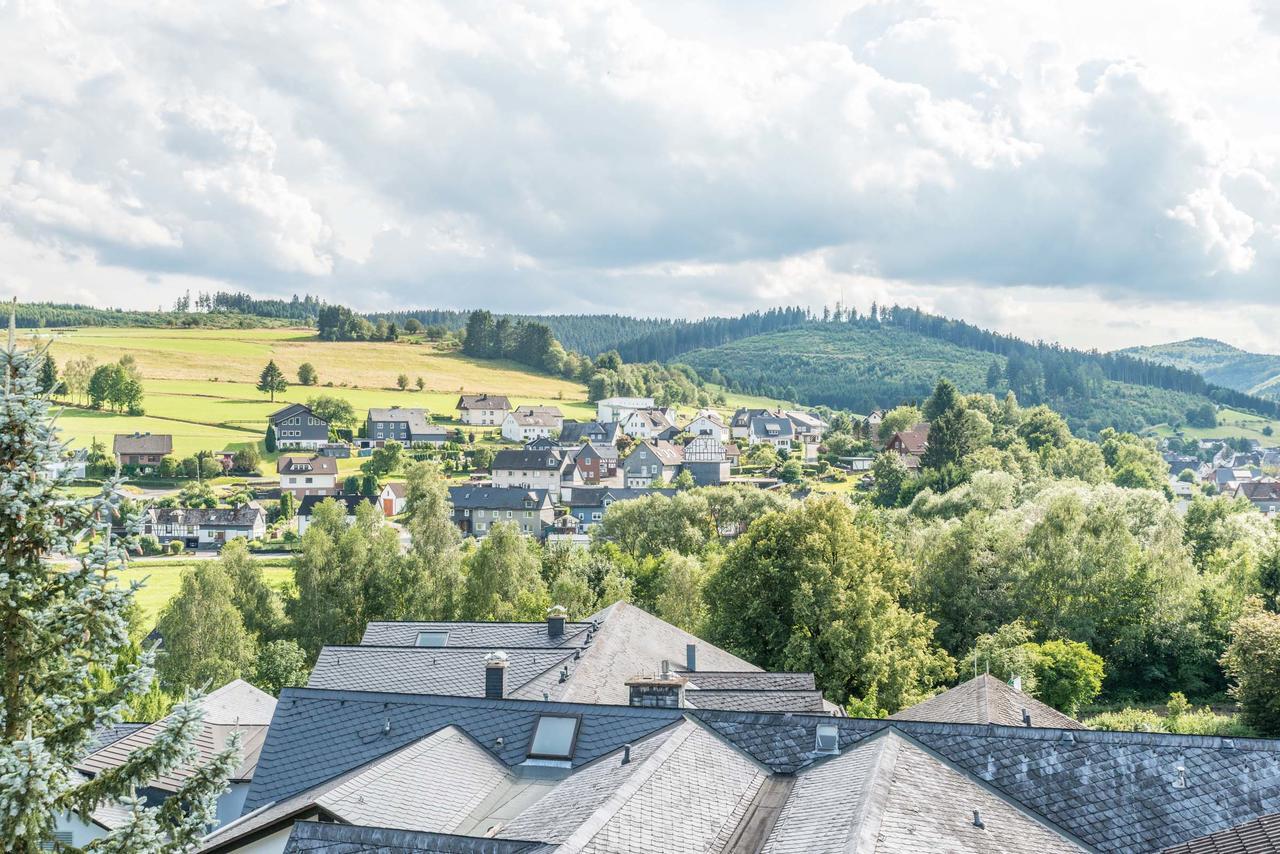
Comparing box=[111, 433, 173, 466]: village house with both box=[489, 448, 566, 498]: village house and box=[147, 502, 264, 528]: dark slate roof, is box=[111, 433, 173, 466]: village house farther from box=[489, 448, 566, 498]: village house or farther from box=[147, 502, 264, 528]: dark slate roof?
box=[489, 448, 566, 498]: village house

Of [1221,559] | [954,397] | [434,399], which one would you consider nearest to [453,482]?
[434,399]

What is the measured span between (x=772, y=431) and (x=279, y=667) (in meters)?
115

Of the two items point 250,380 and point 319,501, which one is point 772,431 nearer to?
point 319,501

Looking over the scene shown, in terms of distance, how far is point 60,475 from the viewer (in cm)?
935

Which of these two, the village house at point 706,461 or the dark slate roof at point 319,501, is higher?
the village house at point 706,461

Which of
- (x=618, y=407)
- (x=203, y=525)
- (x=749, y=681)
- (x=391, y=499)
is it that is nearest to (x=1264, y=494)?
(x=618, y=407)

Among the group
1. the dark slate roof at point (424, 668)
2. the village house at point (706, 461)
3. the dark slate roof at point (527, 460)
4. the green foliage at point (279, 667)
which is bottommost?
the green foliage at point (279, 667)

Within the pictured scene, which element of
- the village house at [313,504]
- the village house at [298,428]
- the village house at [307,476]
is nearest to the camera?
the village house at [313,504]

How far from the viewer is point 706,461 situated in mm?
124188

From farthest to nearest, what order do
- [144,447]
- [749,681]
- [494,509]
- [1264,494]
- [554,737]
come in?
[1264,494]
[144,447]
[494,509]
[749,681]
[554,737]

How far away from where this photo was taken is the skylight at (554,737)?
773 inches

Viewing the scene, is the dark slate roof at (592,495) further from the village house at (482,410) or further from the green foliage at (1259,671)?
the green foliage at (1259,671)

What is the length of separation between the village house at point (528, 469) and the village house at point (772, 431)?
41688mm

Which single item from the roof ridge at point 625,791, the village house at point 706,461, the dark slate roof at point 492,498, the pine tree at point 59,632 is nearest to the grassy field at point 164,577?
the dark slate roof at point 492,498
